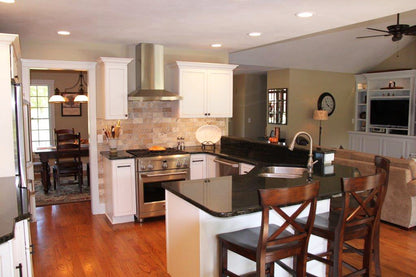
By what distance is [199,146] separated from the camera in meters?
5.87

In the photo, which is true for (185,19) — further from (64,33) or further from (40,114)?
(40,114)

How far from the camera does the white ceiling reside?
10.4 feet

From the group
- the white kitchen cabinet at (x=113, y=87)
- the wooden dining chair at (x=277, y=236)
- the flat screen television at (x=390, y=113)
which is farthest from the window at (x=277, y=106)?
the wooden dining chair at (x=277, y=236)

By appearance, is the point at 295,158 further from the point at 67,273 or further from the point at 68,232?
the point at 68,232

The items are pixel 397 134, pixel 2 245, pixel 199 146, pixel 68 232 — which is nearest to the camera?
pixel 2 245

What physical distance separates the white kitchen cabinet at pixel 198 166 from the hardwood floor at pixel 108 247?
2.75ft

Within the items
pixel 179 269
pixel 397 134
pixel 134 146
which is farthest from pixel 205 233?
pixel 397 134

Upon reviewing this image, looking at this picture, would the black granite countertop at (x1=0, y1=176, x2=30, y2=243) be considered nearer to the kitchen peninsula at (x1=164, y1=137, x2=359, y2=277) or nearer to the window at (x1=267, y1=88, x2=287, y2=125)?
the kitchen peninsula at (x1=164, y1=137, x2=359, y2=277)

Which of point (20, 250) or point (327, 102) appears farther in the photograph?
point (327, 102)

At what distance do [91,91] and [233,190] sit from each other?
3259 millimetres

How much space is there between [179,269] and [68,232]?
7.45 feet

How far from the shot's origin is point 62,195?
6.36m

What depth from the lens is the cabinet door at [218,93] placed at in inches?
221

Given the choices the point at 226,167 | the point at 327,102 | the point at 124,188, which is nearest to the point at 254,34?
Answer: the point at 226,167
